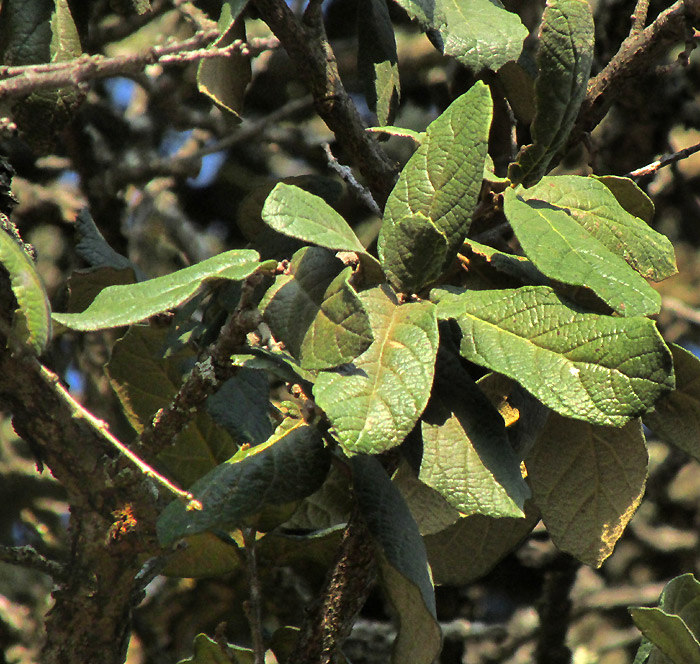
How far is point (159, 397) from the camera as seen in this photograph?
1030 millimetres

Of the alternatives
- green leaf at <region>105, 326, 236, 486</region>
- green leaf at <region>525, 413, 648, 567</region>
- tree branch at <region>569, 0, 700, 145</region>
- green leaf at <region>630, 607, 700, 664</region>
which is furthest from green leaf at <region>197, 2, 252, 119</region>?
green leaf at <region>630, 607, 700, 664</region>

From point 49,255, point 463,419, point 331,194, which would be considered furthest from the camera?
point 49,255

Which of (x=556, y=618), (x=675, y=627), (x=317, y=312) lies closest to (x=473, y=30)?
(x=317, y=312)

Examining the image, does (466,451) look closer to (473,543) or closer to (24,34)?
(473,543)

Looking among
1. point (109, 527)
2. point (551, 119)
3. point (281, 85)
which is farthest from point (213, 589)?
point (281, 85)

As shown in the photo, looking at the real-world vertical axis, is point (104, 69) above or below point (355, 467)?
above

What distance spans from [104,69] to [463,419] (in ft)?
1.26

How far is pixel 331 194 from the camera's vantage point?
41.1 inches

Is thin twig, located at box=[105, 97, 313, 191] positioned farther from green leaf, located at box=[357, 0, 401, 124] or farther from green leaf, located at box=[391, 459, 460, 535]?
green leaf, located at box=[391, 459, 460, 535]

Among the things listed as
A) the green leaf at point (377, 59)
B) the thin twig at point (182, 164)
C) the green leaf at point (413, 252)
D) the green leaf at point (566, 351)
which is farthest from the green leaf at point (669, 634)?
the thin twig at point (182, 164)

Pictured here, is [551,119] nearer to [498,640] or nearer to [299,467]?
[299,467]

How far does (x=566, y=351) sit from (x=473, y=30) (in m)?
0.39

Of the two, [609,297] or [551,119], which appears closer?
[609,297]

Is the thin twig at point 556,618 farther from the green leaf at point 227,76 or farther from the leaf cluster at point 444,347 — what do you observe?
the green leaf at point 227,76
